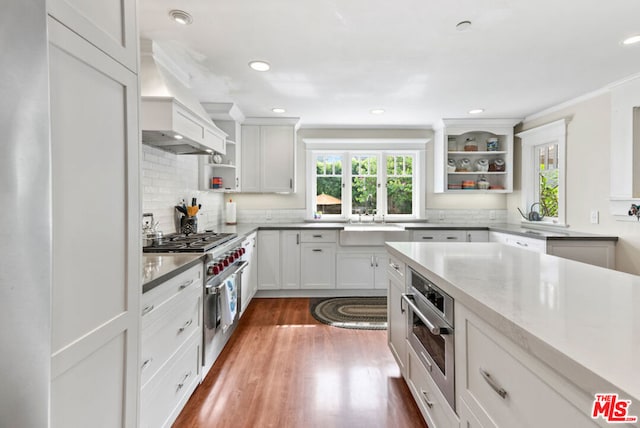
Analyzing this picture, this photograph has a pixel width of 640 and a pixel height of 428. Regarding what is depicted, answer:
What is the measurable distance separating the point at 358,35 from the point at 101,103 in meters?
1.73

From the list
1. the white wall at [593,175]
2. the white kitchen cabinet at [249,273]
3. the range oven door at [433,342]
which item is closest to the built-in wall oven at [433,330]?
the range oven door at [433,342]

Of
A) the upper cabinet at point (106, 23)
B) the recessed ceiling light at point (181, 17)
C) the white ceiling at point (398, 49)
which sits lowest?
the upper cabinet at point (106, 23)

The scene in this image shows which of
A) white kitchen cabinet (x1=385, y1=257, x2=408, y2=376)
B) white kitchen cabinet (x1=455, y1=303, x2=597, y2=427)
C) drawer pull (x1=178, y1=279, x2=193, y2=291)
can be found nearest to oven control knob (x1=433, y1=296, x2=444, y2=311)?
white kitchen cabinet (x1=455, y1=303, x2=597, y2=427)

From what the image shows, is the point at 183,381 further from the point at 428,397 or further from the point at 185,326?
the point at 428,397

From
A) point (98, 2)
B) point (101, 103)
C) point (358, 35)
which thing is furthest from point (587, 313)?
point (358, 35)

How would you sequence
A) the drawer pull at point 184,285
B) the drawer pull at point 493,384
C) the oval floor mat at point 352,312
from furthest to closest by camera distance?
the oval floor mat at point 352,312 < the drawer pull at point 184,285 < the drawer pull at point 493,384

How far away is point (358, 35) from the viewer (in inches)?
82.5

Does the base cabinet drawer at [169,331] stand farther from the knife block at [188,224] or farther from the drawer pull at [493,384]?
the drawer pull at [493,384]

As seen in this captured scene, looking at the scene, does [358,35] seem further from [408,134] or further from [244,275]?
[408,134]

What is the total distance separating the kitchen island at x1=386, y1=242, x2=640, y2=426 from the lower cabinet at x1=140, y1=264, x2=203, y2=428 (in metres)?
1.25

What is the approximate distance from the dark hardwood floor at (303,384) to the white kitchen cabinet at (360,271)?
104cm

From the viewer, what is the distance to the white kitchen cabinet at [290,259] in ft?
13.2

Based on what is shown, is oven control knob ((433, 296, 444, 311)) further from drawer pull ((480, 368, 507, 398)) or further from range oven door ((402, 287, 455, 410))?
drawer pull ((480, 368, 507, 398))

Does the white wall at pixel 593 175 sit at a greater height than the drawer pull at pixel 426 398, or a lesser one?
greater
